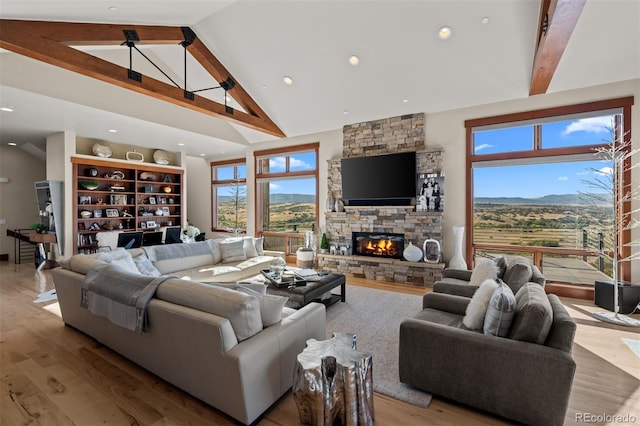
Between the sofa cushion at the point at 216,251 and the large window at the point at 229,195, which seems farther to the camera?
the large window at the point at 229,195

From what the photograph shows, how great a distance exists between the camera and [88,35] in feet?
12.1

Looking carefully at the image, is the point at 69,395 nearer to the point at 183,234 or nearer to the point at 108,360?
the point at 108,360

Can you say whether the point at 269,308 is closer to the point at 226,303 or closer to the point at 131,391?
the point at 226,303

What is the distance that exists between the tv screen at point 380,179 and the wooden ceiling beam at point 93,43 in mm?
2824

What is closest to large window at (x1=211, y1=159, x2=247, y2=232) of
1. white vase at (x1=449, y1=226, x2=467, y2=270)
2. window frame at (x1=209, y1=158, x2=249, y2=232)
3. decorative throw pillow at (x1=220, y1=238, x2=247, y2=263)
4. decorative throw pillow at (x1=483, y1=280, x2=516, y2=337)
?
window frame at (x1=209, y1=158, x2=249, y2=232)

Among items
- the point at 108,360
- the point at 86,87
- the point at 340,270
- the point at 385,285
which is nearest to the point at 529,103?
the point at 385,285

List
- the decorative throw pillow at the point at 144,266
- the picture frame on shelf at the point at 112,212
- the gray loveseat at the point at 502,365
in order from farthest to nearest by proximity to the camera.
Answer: the picture frame on shelf at the point at 112,212 < the decorative throw pillow at the point at 144,266 < the gray loveseat at the point at 502,365

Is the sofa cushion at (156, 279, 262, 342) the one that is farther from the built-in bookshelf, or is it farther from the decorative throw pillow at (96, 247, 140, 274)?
the built-in bookshelf

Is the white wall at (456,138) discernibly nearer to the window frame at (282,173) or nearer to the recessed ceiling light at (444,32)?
the window frame at (282,173)

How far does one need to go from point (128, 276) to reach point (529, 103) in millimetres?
6035

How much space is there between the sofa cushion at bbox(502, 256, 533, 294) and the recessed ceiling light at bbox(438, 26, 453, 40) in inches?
119

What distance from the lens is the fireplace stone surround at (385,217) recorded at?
5.52 m

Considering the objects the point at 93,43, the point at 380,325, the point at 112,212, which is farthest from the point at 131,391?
the point at 112,212

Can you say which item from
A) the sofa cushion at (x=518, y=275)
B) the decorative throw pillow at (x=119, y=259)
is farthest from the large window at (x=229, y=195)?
the sofa cushion at (x=518, y=275)
